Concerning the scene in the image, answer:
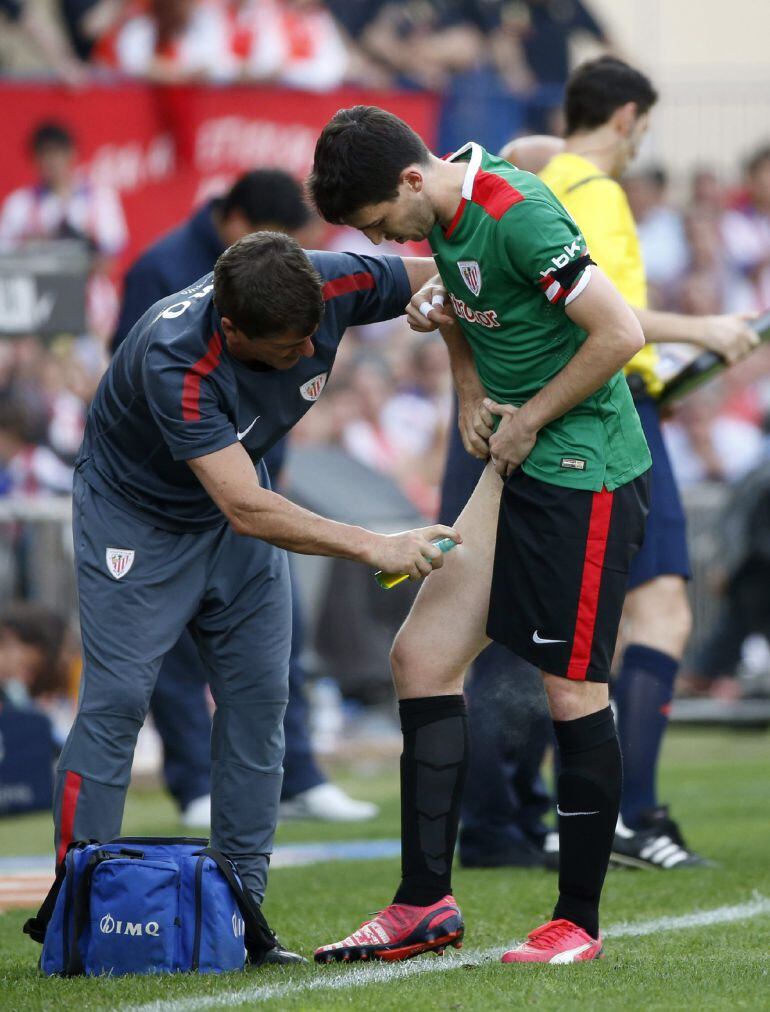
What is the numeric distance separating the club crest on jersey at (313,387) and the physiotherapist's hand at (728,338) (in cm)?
178

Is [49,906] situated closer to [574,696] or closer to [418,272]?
[574,696]

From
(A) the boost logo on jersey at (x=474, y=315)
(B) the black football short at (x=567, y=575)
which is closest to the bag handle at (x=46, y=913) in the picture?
(B) the black football short at (x=567, y=575)

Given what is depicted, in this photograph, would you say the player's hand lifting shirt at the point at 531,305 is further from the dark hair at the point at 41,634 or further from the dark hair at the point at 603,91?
the dark hair at the point at 41,634

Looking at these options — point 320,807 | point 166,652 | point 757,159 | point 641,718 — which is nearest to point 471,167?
point 166,652

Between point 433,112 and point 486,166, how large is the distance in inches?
375

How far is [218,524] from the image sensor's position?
4.68 metres

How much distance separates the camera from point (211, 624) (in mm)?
4668

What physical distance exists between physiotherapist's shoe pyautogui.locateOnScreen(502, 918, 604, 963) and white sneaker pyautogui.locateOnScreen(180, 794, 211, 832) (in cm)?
332

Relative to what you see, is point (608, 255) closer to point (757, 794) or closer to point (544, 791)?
point (544, 791)

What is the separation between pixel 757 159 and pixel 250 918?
40.0ft

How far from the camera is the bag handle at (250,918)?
4.21 metres

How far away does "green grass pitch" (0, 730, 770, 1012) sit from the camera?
3.77 m

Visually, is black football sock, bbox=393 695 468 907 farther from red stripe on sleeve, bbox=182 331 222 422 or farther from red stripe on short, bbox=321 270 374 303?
red stripe on short, bbox=321 270 374 303

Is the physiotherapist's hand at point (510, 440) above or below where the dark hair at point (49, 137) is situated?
below
